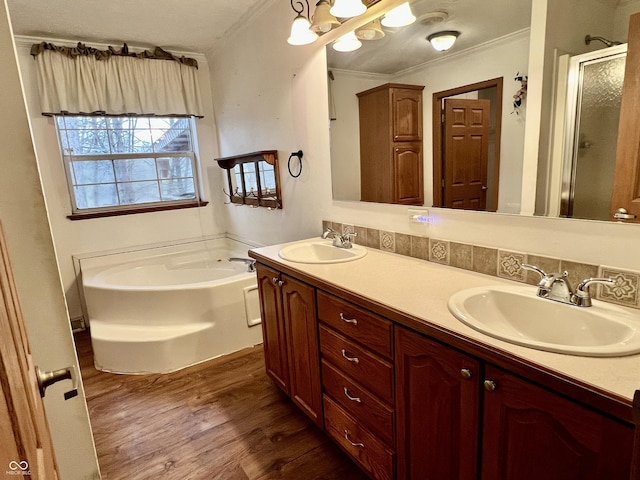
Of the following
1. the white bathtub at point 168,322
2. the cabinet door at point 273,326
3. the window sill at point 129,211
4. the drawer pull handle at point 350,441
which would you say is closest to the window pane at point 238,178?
the window sill at point 129,211

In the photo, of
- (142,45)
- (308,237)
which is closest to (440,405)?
(308,237)

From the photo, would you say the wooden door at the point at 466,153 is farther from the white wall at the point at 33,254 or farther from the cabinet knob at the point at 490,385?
the white wall at the point at 33,254

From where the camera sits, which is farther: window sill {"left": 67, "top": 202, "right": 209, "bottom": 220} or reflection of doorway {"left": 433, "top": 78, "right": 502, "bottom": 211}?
window sill {"left": 67, "top": 202, "right": 209, "bottom": 220}

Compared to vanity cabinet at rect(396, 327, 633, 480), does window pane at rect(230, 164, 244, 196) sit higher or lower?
higher

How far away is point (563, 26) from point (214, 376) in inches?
98.0

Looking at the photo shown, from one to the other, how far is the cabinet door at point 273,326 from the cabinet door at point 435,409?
0.81 metres

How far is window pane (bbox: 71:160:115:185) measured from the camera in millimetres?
3195

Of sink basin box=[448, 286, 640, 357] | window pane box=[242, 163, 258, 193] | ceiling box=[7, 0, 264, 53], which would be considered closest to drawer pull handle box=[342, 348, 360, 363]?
sink basin box=[448, 286, 640, 357]

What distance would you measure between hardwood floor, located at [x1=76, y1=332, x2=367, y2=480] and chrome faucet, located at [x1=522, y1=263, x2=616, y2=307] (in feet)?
3.63

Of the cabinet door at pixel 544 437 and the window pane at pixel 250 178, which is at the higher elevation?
the window pane at pixel 250 178

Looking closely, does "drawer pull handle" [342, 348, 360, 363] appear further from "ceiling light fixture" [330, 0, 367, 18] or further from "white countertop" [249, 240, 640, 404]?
"ceiling light fixture" [330, 0, 367, 18]

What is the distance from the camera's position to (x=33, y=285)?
0.84m

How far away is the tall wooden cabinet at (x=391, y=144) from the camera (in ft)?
5.67

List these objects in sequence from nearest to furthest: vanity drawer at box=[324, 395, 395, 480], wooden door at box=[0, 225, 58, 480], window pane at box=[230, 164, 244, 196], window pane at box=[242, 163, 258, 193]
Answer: wooden door at box=[0, 225, 58, 480], vanity drawer at box=[324, 395, 395, 480], window pane at box=[242, 163, 258, 193], window pane at box=[230, 164, 244, 196]
